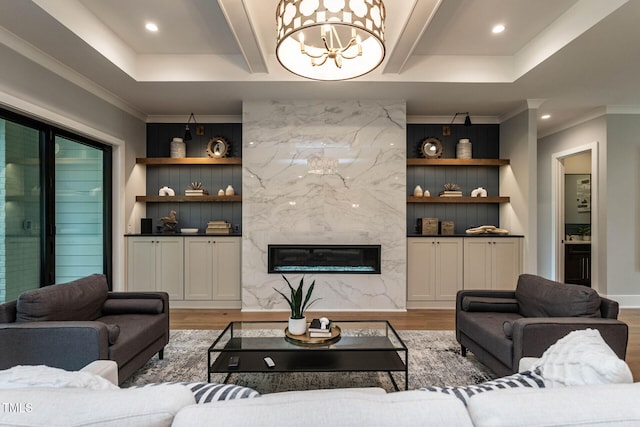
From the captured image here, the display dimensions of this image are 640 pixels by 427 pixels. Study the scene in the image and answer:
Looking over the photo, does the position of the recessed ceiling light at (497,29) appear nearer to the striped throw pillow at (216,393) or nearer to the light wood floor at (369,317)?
the light wood floor at (369,317)

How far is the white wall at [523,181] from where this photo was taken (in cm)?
459

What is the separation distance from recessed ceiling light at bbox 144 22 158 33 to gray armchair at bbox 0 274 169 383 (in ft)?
7.74

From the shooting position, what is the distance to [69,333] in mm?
2146

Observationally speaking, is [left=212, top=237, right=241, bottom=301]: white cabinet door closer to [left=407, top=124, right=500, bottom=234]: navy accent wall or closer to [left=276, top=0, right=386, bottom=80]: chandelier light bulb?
[left=407, top=124, right=500, bottom=234]: navy accent wall

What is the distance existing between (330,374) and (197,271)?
9.02ft

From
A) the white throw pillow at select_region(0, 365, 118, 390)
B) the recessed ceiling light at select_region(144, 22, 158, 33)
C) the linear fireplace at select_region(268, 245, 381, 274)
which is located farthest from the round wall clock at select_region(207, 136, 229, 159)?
the white throw pillow at select_region(0, 365, 118, 390)

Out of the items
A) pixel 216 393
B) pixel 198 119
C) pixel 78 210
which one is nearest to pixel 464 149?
pixel 198 119

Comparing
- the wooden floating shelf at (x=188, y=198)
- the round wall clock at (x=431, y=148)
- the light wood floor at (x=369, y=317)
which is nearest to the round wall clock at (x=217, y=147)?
the wooden floating shelf at (x=188, y=198)

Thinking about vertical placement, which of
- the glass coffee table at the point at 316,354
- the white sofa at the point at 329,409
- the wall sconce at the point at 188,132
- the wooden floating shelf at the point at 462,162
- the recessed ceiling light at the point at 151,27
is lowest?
the glass coffee table at the point at 316,354

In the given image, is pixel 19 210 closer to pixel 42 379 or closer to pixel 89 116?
pixel 89 116

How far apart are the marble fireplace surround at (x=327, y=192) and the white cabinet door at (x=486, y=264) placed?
0.97 m

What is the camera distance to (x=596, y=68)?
11.6 ft

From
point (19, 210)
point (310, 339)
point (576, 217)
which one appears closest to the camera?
point (310, 339)

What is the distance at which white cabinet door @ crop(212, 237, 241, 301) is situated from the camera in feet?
15.6
